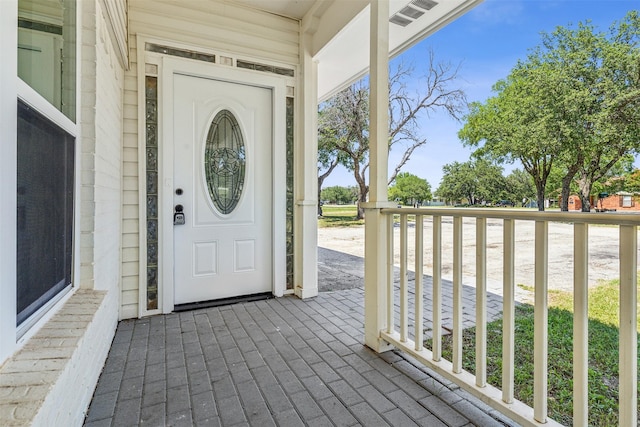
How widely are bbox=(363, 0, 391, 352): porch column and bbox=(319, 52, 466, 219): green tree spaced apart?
3.39 meters

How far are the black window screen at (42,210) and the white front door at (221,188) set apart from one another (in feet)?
4.82

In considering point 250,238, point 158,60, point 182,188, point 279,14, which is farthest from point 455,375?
point 279,14

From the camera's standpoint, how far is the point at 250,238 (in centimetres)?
314

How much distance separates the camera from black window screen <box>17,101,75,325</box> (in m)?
0.93

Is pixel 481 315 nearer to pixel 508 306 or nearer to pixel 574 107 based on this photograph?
pixel 508 306

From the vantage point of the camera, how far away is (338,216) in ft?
42.7

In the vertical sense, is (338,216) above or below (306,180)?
below

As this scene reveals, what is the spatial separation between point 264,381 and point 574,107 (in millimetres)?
2165

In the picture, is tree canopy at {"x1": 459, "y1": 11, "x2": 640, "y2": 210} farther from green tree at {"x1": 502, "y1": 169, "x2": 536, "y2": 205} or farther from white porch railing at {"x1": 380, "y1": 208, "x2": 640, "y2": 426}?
white porch railing at {"x1": 380, "y1": 208, "x2": 640, "y2": 426}

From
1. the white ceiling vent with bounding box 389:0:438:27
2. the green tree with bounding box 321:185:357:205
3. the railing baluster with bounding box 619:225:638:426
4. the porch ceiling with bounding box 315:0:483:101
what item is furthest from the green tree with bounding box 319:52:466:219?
the railing baluster with bounding box 619:225:638:426

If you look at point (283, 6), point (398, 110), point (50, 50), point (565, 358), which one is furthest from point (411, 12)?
point (398, 110)

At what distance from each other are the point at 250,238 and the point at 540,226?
8.00 ft

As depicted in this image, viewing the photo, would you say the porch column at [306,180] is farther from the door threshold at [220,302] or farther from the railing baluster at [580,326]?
the railing baluster at [580,326]

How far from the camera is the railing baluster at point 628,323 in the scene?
3.34 ft
